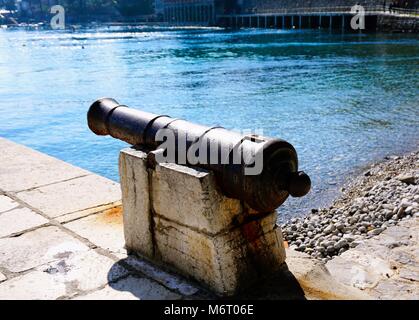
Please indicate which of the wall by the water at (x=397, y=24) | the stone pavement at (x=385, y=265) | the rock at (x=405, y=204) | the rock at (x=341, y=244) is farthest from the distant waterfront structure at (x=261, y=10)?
the stone pavement at (x=385, y=265)

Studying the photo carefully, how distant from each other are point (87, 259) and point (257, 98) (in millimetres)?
19107

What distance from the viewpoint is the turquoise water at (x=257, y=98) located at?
13.7 m

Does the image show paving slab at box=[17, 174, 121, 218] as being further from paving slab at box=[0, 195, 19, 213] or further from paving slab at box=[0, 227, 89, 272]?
paving slab at box=[0, 227, 89, 272]

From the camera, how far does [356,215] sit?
7.43 m

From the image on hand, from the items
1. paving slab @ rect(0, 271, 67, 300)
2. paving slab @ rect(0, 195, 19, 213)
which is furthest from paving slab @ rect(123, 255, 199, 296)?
paving slab @ rect(0, 195, 19, 213)

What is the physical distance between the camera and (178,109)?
809 inches

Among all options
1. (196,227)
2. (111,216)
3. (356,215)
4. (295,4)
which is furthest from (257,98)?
(295,4)

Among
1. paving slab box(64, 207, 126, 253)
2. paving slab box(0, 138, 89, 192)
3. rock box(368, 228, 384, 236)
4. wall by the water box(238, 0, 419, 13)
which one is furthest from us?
wall by the water box(238, 0, 419, 13)

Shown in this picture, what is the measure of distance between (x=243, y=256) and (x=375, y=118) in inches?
583

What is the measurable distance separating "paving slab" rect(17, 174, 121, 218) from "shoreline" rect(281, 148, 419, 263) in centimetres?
262

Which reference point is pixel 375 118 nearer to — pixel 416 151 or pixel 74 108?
pixel 416 151

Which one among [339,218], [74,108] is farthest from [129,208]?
[74,108]

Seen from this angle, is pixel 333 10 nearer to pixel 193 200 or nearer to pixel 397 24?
pixel 397 24

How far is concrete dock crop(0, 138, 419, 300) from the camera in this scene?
305cm
